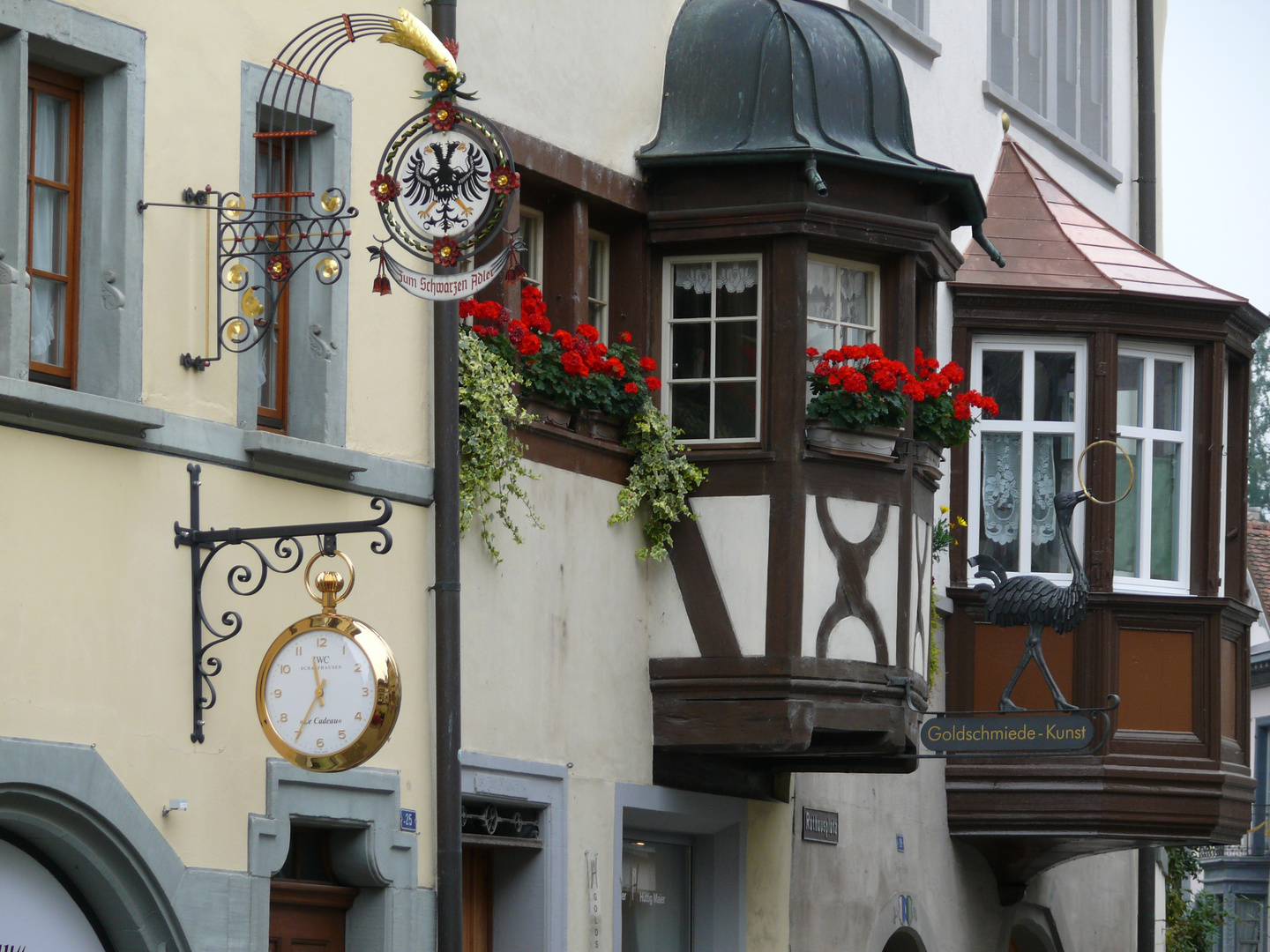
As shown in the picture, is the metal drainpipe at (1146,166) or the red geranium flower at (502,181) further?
the metal drainpipe at (1146,166)

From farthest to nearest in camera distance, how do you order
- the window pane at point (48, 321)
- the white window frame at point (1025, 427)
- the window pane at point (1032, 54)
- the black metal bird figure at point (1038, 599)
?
1. the window pane at point (1032, 54)
2. the white window frame at point (1025, 427)
3. the black metal bird figure at point (1038, 599)
4. the window pane at point (48, 321)

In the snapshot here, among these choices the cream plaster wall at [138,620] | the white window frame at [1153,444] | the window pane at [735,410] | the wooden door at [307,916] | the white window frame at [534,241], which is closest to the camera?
the cream plaster wall at [138,620]

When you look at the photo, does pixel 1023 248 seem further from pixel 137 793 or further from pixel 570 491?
pixel 137 793

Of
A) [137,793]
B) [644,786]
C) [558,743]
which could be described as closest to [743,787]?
[644,786]

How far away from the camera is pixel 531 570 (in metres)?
11.3

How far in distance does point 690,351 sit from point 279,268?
12.4 ft

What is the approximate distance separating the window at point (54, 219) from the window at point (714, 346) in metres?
4.34

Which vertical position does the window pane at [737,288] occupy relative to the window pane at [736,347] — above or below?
above

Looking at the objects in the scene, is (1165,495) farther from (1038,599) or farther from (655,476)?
(655,476)

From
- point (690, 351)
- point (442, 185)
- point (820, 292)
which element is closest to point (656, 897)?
point (690, 351)

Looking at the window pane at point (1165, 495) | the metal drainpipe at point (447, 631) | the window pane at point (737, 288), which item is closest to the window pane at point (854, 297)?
the window pane at point (737, 288)

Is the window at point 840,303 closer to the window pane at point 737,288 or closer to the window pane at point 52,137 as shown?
the window pane at point 737,288

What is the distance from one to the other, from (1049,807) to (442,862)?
21.5ft

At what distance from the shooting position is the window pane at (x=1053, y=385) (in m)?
16.3
